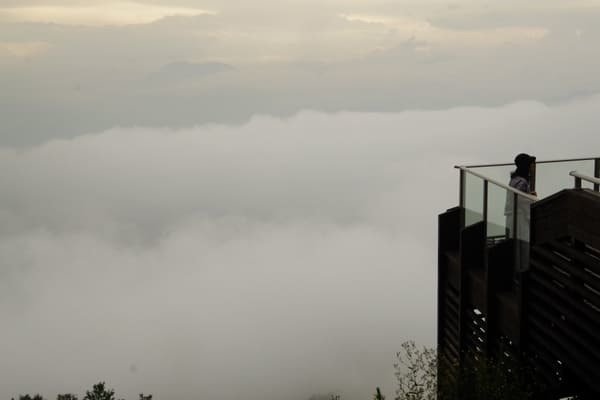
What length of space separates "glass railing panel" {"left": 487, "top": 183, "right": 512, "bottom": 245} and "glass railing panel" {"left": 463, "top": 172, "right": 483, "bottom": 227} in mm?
373

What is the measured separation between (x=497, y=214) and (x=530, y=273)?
1.60 m

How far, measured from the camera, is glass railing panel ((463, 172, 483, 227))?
14094mm

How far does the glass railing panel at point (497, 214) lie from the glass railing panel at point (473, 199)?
373 mm

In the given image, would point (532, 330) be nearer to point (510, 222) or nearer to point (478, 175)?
point (510, 222)

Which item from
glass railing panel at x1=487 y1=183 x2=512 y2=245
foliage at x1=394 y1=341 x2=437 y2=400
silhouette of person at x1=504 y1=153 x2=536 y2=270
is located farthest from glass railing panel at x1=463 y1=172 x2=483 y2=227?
foliage at x1=394 y1=341 x2=437 y2=400

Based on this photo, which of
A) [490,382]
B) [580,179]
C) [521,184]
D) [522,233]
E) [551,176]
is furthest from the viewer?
[551,176]

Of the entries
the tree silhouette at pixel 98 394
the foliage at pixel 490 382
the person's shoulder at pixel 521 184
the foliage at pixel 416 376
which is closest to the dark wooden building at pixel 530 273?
the person's shoulder at pixel 521 184

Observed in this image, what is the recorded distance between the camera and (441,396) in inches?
460

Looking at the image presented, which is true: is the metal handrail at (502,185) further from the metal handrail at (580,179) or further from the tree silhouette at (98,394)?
the tree silhouette at (98,394)

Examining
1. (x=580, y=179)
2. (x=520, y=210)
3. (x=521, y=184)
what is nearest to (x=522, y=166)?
(x=521, y=184)

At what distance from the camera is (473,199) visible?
14.5 m

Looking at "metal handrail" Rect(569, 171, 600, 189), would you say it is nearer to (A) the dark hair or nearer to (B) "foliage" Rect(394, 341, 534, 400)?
(A) the dark hair

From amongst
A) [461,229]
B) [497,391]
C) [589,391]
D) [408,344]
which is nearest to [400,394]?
[408,344]

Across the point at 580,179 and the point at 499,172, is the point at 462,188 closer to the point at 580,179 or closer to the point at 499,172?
the point at 499,172
